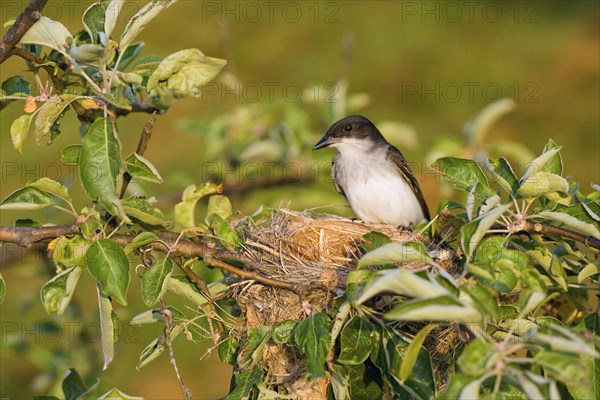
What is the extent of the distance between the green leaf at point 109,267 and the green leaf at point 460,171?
1128 millimetres

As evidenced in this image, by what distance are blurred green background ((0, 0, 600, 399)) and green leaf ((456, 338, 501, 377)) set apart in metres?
6.39

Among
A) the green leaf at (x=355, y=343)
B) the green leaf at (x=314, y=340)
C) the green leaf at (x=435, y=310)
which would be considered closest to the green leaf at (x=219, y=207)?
the green leaf at (x=314, y=340)

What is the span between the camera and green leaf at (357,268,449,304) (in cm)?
205

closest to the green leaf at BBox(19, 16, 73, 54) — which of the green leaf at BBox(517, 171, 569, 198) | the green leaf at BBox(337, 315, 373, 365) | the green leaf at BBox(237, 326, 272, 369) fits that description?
the green leaf at BBox(237, 326, 272, 369)

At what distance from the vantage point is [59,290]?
2.69m

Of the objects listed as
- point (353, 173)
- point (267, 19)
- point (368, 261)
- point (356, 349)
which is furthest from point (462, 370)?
point (267, 19)

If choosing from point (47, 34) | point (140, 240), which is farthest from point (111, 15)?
point (140, 240)

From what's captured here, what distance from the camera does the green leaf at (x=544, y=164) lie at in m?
2.79

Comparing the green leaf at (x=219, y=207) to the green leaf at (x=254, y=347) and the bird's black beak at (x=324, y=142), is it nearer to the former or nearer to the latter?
the green leaf at (x=254, y=347)

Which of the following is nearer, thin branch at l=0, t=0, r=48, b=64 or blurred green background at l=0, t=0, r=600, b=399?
thin branch at l=0, t=0, r=48, b=64

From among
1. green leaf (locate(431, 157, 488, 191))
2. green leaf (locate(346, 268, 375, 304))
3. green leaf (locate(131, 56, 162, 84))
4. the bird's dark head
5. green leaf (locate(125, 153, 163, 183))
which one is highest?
green leaf (locate(131, 56, 162, 84))

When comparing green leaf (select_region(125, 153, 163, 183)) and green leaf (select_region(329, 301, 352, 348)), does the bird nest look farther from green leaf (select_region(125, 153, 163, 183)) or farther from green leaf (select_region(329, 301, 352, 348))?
green leaf (select_region(125, 153, 163, 183))

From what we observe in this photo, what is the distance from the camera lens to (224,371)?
8820 mm

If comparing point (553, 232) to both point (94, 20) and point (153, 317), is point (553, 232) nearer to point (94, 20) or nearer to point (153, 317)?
point (153, 317)
